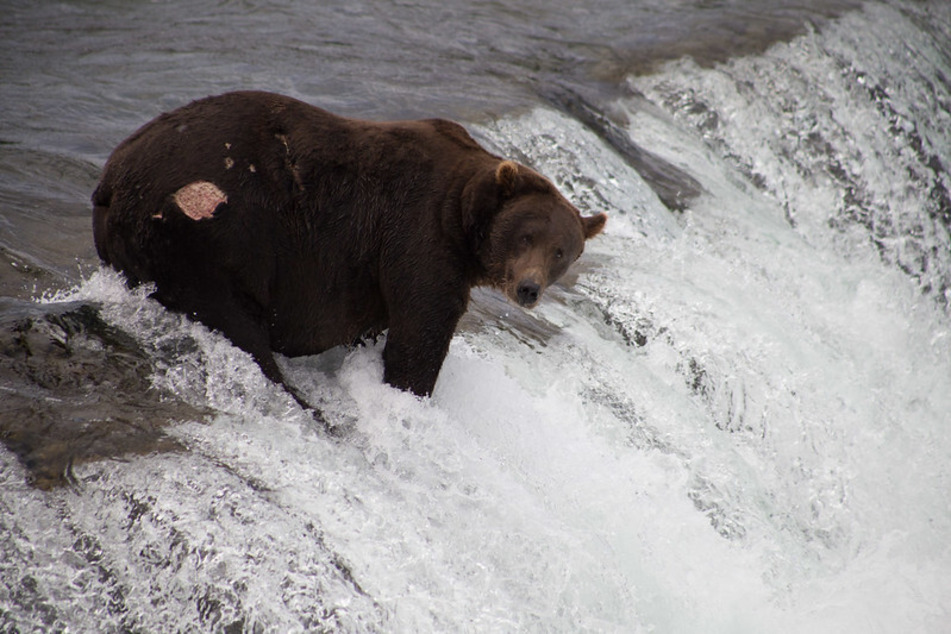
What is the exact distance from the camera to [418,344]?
4.25 metres

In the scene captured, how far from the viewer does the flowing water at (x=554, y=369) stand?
3281mm

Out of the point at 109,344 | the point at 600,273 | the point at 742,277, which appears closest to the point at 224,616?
the point at 109,344

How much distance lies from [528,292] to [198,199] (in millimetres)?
1348

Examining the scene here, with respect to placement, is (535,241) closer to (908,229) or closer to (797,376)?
(797,376)

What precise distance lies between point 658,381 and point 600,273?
3.33 ft

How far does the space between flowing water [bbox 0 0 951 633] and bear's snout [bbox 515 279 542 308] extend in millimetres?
632

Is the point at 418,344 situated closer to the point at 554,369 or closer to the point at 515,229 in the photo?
the point at 515,229

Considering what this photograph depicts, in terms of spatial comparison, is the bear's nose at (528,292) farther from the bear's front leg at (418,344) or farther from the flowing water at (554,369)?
the flowing water at (554,369)

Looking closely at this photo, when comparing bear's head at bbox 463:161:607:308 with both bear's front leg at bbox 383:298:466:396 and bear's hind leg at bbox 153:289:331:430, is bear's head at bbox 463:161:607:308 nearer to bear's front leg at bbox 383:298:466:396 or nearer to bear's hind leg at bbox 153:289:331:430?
bear's front leg at bbox 383:298:466:396

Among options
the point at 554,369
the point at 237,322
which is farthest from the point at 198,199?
the point at 554,369

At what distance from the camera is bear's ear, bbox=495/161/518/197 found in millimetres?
4241

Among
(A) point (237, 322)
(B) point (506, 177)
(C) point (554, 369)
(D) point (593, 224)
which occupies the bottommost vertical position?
(C) point (554, 369)

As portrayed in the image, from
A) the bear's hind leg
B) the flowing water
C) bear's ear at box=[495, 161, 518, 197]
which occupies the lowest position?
the flowing water

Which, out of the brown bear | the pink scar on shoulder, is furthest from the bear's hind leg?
the pink scar on shoulder
